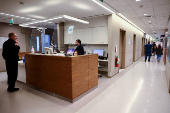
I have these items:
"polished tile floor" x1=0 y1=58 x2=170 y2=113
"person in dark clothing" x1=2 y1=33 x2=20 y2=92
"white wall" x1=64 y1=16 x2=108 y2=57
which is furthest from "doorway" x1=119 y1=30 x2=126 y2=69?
"person in dark clothing" x1=2 y1=33 x2=20 y2=92

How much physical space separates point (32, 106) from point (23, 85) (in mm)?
1746

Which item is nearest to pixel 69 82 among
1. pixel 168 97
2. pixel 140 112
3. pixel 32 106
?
pixel 32 106

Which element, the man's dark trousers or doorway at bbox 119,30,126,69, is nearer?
the man's dark trousers

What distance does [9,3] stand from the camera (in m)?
3.70

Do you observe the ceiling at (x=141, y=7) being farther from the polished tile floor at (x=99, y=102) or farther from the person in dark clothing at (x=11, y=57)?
the person in dark clothing at (x=11, y=57)

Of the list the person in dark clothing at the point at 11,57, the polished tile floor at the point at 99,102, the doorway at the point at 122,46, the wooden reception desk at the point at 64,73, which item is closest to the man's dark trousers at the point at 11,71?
the person in dark clothing at the point at 11,57

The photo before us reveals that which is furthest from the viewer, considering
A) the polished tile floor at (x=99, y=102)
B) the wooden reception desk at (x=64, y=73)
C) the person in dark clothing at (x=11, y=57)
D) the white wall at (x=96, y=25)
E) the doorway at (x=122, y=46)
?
the doorway at (x=122, y=46)

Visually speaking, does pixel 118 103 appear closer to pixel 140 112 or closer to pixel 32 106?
pixel 140 112

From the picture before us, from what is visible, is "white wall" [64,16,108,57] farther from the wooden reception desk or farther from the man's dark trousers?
the man's dark trousers

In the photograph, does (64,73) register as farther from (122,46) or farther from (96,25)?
(122,46)

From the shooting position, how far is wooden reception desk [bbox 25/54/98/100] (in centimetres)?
281

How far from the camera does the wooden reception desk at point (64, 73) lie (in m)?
2.81

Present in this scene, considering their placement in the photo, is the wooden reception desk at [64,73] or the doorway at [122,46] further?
the doorway at [122,46]

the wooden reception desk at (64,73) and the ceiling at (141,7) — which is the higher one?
the ceiling at (141,7)
